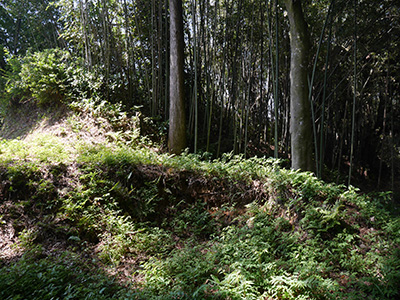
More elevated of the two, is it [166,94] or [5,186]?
[166,94]

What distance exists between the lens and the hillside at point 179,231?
2250 mm

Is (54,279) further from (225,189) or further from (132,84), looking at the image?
(132,84)

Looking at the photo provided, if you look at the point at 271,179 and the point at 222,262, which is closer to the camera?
the point at 222,262

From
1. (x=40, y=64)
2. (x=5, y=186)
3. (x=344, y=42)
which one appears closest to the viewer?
(x=5, y=186)

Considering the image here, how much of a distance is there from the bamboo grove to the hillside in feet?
6.24

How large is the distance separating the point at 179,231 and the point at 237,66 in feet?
16.0

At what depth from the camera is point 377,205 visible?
10.2 ft

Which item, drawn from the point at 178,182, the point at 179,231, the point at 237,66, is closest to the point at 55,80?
the point at 178,182

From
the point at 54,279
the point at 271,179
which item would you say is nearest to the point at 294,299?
the point at 271,179

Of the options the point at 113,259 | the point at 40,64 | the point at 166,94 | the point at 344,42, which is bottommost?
the point at 113,259

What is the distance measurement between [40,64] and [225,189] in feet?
18.0

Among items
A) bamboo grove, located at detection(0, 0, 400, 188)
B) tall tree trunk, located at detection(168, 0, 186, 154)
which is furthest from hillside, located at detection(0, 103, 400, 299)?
bamboo grove, located at detection(0, 0, 400, 188)

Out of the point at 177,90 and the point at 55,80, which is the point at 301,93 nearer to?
the point at 177,90

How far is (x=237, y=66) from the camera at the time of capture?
689 cm
